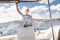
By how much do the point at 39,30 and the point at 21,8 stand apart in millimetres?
349

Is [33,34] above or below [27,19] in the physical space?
below

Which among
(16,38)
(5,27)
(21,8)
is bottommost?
(16,38)

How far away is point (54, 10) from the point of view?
1.56 metres

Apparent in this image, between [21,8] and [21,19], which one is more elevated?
[21,8]

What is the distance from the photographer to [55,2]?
1585mm

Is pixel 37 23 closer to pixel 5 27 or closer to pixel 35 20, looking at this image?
pixel 35 20

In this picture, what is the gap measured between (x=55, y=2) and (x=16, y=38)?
0.68 meters

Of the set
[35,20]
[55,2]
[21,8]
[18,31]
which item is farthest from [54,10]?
[18,31]

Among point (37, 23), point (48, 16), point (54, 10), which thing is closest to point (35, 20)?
point (37, 23)

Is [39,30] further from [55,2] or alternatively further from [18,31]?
[55,2]

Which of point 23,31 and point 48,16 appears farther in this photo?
point 48,16

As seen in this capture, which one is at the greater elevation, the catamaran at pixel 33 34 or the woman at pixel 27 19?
the woman at pixel 27 19

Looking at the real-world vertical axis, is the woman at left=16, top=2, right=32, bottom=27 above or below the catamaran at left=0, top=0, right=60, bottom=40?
above

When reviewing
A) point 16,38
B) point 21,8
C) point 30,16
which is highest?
point 21,8
